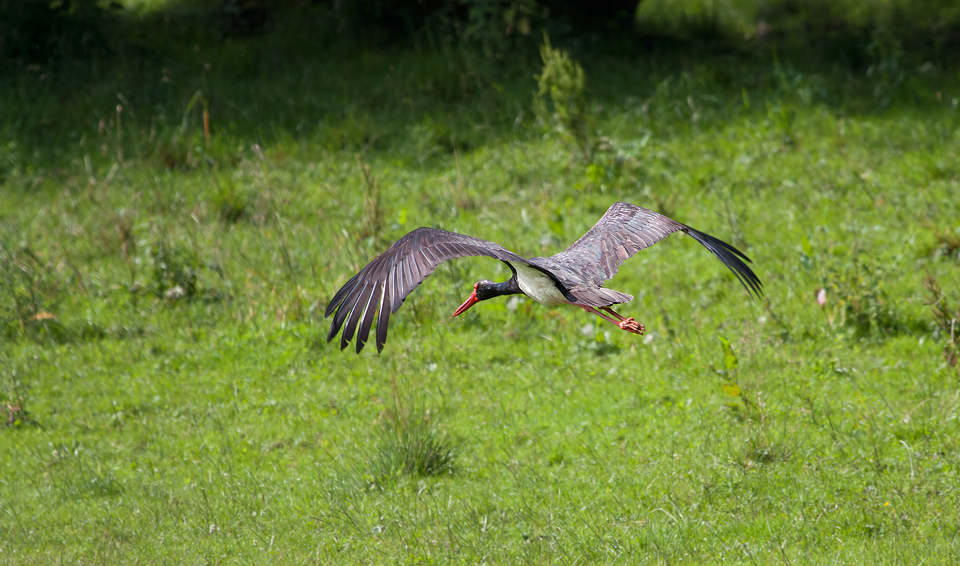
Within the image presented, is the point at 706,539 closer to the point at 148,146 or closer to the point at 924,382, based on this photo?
the point at 924,382

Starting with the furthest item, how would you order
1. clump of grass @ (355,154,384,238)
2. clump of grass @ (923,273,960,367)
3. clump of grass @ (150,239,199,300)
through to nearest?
clump of grass @ (355,154,384,238) → clump of grass @ (150,239,199,300) → clump of grass @ (923,273,960,367)

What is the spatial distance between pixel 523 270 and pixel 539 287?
0.13m

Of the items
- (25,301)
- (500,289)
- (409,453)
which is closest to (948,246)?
(500,289)

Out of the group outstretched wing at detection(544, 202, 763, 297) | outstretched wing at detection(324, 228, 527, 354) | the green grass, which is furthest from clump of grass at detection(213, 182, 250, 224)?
outstretched wing at detection(324, 228, 527, 354)

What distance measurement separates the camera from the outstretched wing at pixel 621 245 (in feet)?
13.7

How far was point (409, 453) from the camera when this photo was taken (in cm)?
514

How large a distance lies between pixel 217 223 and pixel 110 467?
3.28 meters

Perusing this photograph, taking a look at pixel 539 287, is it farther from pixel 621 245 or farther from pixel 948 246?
pixel 948 246

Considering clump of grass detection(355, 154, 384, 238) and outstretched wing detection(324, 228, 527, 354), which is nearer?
outstretched wing detection(324, 228, 527, 354)

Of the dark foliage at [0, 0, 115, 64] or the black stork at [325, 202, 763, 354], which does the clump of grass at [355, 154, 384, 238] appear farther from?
the dark foliage at [0, 0, 115, 64]

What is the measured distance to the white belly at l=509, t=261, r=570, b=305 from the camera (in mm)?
3906

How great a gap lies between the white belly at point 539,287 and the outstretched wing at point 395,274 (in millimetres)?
379

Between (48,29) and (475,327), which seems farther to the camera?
(48,29)

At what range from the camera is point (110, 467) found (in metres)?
5.55
